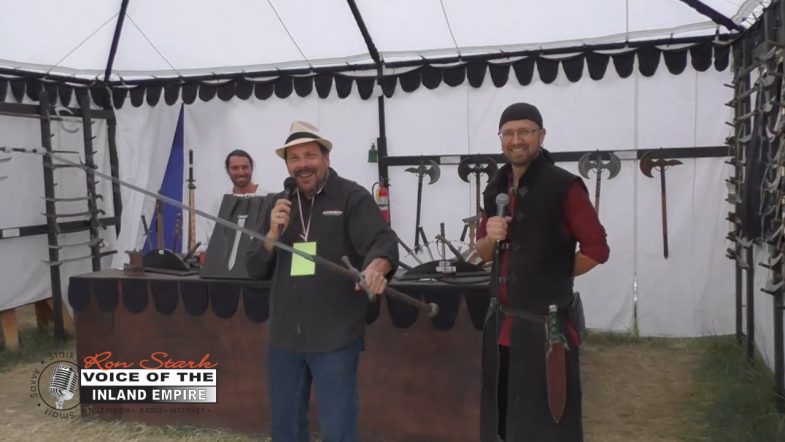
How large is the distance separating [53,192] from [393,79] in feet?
8.63

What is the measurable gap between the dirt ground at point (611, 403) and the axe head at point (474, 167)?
141 centimetres

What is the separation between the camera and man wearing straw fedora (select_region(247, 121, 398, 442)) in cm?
221

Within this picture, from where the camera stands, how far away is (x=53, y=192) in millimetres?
5074

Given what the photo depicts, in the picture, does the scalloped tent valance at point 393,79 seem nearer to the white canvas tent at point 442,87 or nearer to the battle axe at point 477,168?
the white canvas tent at point 442,87

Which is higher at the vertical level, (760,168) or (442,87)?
(442,87)

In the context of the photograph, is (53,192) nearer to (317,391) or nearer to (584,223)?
(317,391)

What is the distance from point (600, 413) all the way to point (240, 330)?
191 centimetres

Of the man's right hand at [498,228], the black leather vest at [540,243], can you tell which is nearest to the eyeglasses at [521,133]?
the black leather vest at [540,243]

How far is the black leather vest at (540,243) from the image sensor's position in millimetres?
2129

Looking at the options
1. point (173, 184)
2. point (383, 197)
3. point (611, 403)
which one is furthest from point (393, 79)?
point (611, 403)

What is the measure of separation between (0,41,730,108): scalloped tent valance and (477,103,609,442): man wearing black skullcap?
2.71 metres

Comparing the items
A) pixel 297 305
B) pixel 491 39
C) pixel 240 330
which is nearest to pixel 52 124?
pixel 240 330

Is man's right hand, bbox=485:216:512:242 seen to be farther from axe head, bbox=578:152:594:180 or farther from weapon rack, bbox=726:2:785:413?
axe head, bbox=578:152:594:180

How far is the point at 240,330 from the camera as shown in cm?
329
